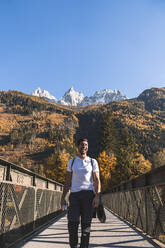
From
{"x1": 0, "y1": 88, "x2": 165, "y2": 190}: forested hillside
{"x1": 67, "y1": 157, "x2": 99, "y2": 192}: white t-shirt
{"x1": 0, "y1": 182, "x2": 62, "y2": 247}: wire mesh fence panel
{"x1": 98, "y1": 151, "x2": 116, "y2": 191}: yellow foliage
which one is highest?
{"x1": 0, "y1": 88, "x2": 165, "y2": 190}: forested hillside

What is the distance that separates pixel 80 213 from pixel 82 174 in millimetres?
576

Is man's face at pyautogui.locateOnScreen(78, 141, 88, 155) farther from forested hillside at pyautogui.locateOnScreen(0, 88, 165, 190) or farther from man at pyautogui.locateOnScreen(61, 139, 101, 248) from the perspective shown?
forested hillside at pyautogui.locateOnScreen(0, 88, 165, 190)

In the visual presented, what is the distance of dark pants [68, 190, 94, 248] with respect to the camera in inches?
143

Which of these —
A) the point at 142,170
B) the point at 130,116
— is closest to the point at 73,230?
the point at 142,170

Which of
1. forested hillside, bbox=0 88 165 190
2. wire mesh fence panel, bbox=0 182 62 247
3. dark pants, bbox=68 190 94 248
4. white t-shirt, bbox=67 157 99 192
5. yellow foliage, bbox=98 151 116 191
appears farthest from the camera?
forested hillside, bbox=0 88 165 190

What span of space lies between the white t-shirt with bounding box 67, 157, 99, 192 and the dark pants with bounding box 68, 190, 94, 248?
0.08 meters

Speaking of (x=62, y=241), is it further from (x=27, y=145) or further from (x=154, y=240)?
(x=27, y=145)

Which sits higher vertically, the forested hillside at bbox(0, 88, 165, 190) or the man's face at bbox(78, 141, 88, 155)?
the forested hillside at bbox(0, 88, 165, 190)

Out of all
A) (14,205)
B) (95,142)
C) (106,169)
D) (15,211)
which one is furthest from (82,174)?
(95,142)

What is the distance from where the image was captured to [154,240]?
17.2 ft

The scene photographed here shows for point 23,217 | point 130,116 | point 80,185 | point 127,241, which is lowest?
point 127,241

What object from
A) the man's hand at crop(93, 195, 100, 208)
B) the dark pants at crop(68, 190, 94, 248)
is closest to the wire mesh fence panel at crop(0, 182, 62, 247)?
the dark pants at crop(68, 190, 94, 248)

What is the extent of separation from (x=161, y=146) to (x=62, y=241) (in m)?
126

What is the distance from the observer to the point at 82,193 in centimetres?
375
